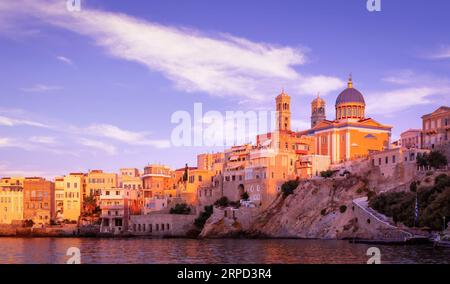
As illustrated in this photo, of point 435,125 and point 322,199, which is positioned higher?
point 435,125

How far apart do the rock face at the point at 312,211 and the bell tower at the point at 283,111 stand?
26.5m

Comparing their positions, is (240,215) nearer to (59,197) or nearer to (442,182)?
(442,182)

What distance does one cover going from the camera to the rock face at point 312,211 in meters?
68.1

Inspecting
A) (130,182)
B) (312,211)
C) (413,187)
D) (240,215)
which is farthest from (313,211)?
(130,182)

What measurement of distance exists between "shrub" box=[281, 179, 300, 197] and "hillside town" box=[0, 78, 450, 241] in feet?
2.48

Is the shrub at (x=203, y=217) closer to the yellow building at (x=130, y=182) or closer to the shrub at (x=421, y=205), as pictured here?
the yellow building at (x=130, y=182)

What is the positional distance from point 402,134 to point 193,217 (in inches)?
1127

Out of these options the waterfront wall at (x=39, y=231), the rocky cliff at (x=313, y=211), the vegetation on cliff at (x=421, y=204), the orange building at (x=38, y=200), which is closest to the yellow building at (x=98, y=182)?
the orange building at (x=38, y=200)
